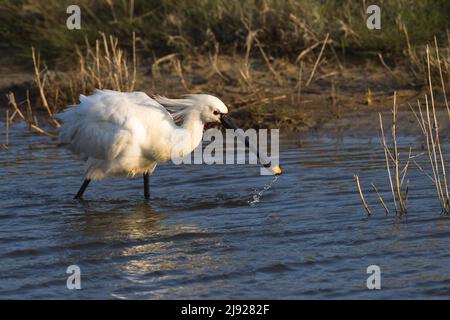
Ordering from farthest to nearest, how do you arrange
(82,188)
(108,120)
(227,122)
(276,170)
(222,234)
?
1. (276,170)
2. (82,188)
3. (227,122)
4. (108,120)
5. (222,234)

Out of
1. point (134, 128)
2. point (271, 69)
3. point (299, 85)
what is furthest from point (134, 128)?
point (271, 69)

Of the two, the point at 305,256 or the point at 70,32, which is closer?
the point at 305,256

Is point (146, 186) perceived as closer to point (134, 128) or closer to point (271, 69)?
point (134, 128)

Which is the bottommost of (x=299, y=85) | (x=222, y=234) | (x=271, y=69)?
(x=222, y=234)

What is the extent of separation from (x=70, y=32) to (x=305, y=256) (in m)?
6.38

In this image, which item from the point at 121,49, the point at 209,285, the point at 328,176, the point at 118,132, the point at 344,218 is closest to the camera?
the point at 209,285

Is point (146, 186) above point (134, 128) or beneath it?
→ beneath

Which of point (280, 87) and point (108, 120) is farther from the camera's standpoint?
point (280, 87)

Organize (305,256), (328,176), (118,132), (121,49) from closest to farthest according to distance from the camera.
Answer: (305,256), (118,132), (328,176), (121,49)

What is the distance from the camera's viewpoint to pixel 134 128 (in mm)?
7836

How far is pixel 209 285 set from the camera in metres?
5.97

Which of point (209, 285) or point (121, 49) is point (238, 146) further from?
point (209, 285)

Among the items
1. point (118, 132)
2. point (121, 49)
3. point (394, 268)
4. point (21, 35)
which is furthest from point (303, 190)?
point (21, 35)

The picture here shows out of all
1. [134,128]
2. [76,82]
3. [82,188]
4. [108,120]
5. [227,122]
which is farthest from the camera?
[76,82]
